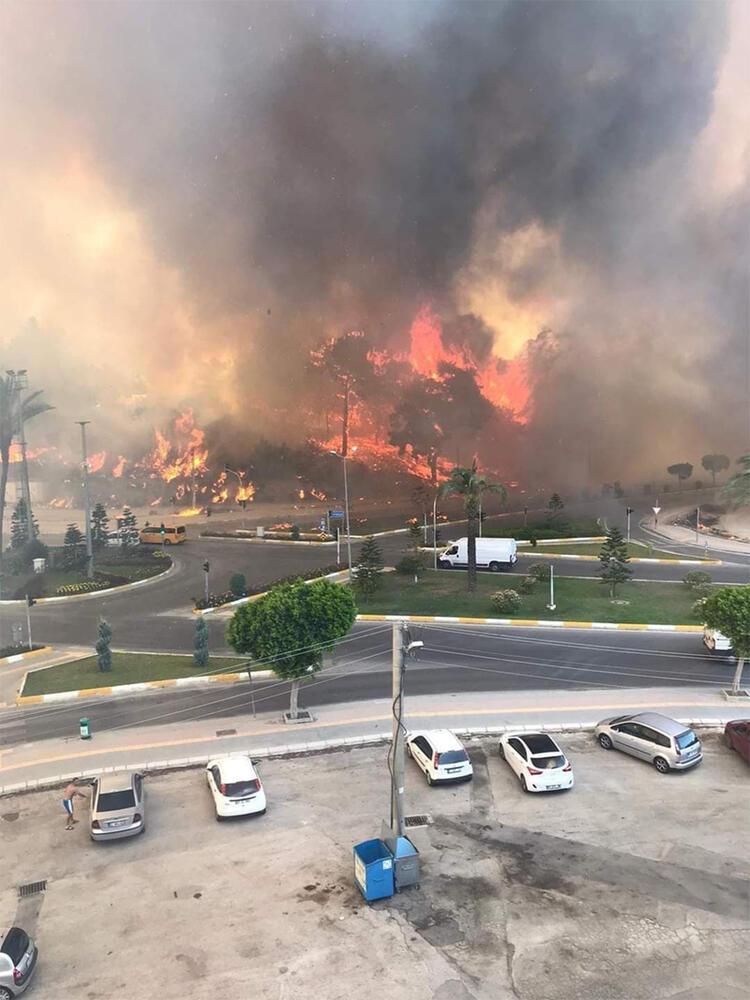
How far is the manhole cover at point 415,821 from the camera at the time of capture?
15.1 meters

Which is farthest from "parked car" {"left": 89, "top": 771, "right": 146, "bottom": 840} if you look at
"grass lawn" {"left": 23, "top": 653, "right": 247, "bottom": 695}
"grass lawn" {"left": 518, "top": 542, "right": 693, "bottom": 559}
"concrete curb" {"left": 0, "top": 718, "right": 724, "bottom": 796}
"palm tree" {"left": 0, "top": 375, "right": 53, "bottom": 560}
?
"palm tree" {"left": 0, "top": 375, "right": 53, "bottom": 560}

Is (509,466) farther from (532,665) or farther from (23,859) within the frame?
(23,859)

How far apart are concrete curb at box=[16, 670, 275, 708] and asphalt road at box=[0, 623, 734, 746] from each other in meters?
0.49

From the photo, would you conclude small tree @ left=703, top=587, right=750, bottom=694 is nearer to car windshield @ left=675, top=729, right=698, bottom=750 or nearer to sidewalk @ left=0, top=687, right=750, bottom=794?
sidewalk @ left=0, top=687, right=750, bottom=794

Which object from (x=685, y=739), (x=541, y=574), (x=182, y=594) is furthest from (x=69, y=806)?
(x=541, y=574)

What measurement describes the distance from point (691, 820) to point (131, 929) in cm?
1157

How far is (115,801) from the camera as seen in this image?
597 inches

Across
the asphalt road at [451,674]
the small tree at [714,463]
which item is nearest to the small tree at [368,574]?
the asphalt road at [451,674]

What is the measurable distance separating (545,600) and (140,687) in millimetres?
19916

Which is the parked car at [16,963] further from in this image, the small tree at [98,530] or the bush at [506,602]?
the small tree at [98,530]

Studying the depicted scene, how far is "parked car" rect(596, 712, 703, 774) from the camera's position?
17609 mm

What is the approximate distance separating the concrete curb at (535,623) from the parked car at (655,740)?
1195 cm

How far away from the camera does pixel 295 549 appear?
172 ft

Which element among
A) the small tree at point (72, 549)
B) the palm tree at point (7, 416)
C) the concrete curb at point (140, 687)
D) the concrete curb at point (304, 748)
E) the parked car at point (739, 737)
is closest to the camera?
the concrete curb at point (304, 748)
